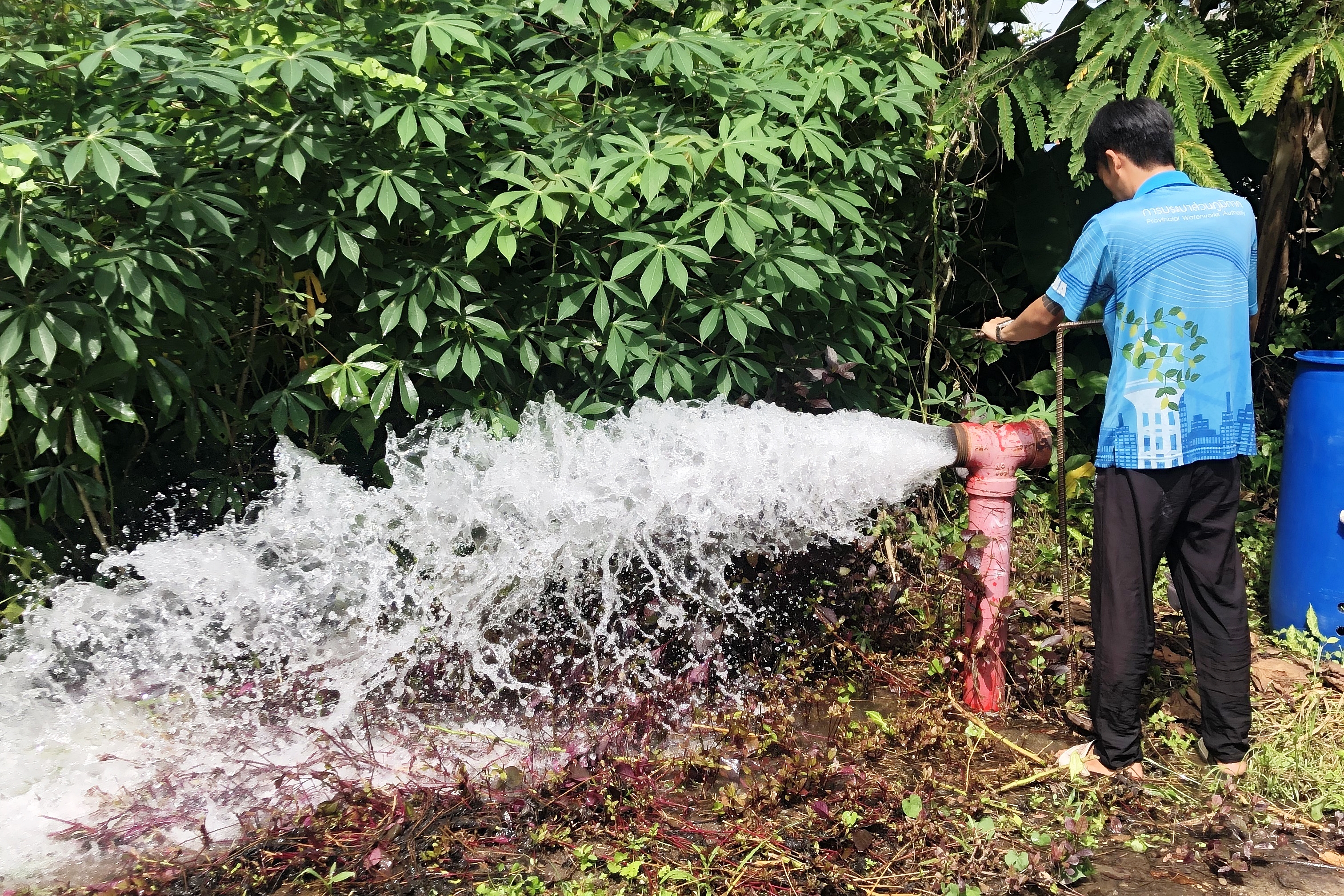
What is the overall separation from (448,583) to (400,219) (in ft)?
3.97

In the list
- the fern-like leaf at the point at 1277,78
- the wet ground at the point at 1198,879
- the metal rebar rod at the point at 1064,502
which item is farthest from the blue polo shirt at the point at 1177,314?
the fern-like leaf at the point at 1277,78

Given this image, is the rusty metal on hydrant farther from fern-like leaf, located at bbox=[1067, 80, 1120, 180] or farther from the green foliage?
fern-like leaf, located at bbox=[1067, 80, 1120, 180]

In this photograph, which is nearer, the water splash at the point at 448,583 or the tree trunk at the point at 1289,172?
the water splash at the point at 448,583

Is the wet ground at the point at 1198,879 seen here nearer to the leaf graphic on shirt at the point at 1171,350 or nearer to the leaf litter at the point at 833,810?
the leaf litter at the point at 833,810

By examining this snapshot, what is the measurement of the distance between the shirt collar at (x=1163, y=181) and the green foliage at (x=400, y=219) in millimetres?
931

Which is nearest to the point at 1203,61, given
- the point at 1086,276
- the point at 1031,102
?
the point at 1031,102

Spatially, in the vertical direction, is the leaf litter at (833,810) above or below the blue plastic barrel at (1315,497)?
below

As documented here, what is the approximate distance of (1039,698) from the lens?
3299mm

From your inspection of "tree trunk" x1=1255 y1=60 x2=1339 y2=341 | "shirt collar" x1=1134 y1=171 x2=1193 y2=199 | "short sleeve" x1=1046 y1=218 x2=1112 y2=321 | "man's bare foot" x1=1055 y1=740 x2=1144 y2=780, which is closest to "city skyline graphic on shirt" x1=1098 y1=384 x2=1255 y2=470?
"short sleeve" x1=1046 y1=218 x2=1112 y2=321

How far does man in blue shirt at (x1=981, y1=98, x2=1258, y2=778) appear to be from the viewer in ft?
8.70

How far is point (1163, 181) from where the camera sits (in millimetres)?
2688

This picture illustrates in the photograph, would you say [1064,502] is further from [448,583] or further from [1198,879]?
[448,583]

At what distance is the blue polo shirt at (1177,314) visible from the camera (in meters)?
2.64

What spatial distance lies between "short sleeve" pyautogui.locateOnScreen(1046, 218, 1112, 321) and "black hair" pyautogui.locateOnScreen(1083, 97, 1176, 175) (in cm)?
21
